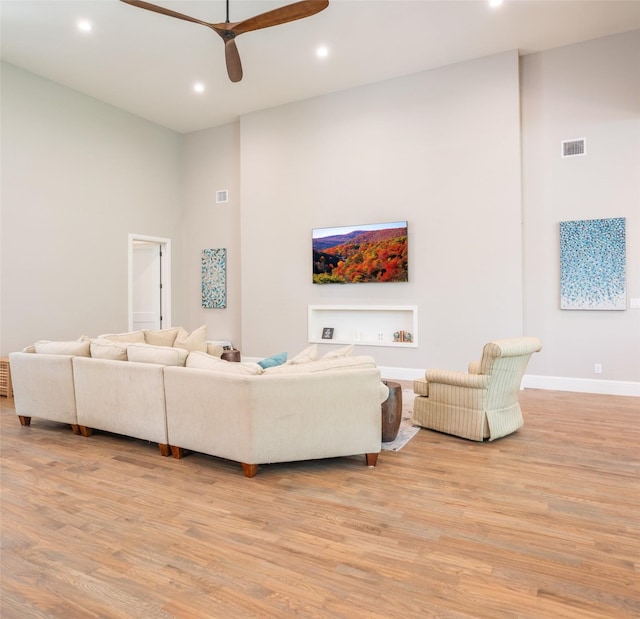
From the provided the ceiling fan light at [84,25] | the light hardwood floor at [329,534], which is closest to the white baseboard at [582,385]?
the light hardwood floor at [329,534]

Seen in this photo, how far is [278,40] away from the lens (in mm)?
5059

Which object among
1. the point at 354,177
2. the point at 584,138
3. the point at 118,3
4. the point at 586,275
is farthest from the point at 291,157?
the point at 586,275

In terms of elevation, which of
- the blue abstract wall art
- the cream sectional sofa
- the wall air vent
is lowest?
the cream sectional sofa

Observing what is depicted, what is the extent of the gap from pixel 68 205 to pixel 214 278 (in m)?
2.55

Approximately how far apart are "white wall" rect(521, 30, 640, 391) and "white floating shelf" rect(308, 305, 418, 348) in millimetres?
1571

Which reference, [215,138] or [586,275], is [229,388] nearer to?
[586,275]

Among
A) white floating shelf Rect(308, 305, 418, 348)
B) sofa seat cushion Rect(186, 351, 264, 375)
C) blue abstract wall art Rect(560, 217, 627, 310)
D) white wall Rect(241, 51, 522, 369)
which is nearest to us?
sofa seat cushion Rect(186, 351, 264, 375)

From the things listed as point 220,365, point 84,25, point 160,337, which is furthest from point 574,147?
point 84,25

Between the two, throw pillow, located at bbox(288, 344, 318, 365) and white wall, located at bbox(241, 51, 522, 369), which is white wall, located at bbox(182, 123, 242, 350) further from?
throw pillow, located at bbox(288, 344, 318, 365)

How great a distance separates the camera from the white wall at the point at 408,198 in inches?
215

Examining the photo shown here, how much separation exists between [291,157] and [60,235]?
364cm

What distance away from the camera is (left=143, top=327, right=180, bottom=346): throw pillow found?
4.80 metres

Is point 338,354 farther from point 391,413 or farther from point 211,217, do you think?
point 211,217

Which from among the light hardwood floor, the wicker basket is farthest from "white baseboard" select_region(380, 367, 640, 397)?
the wicker basket
